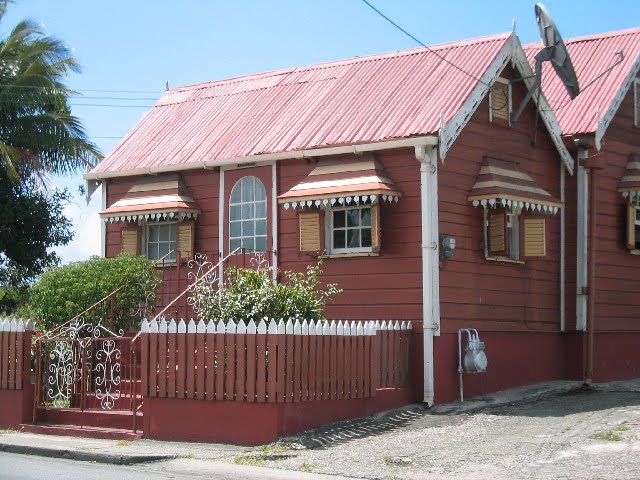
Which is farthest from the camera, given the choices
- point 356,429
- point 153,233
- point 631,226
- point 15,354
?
point 153,233

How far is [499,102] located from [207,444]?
7.75 m

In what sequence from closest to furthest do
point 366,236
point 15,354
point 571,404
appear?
point 15,354 → point 571,404 → point 366,236

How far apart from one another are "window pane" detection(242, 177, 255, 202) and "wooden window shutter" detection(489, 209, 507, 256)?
4.09 metres

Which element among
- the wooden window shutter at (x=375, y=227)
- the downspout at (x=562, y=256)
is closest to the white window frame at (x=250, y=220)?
the wooden window shutter at (x=375, y=227)

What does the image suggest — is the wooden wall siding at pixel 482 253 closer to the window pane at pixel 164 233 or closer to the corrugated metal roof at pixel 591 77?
the corrugated metal roof at pixel 591 77

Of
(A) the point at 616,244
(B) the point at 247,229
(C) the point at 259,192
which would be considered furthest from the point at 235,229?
(A) the point at 616,244

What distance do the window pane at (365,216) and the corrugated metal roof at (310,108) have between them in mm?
1092

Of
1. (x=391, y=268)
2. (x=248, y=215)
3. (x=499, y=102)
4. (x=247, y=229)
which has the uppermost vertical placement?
(x=499, y=102)

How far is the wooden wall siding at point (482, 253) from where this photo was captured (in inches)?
637

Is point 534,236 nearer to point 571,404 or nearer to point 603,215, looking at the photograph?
point 603,215

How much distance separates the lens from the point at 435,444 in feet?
42.4

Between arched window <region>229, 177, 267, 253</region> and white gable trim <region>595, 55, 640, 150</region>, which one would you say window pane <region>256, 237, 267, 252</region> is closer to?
arched window <region>229, 177, 267, 253</region>

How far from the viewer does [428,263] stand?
15.6 m

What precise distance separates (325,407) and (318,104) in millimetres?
6582
